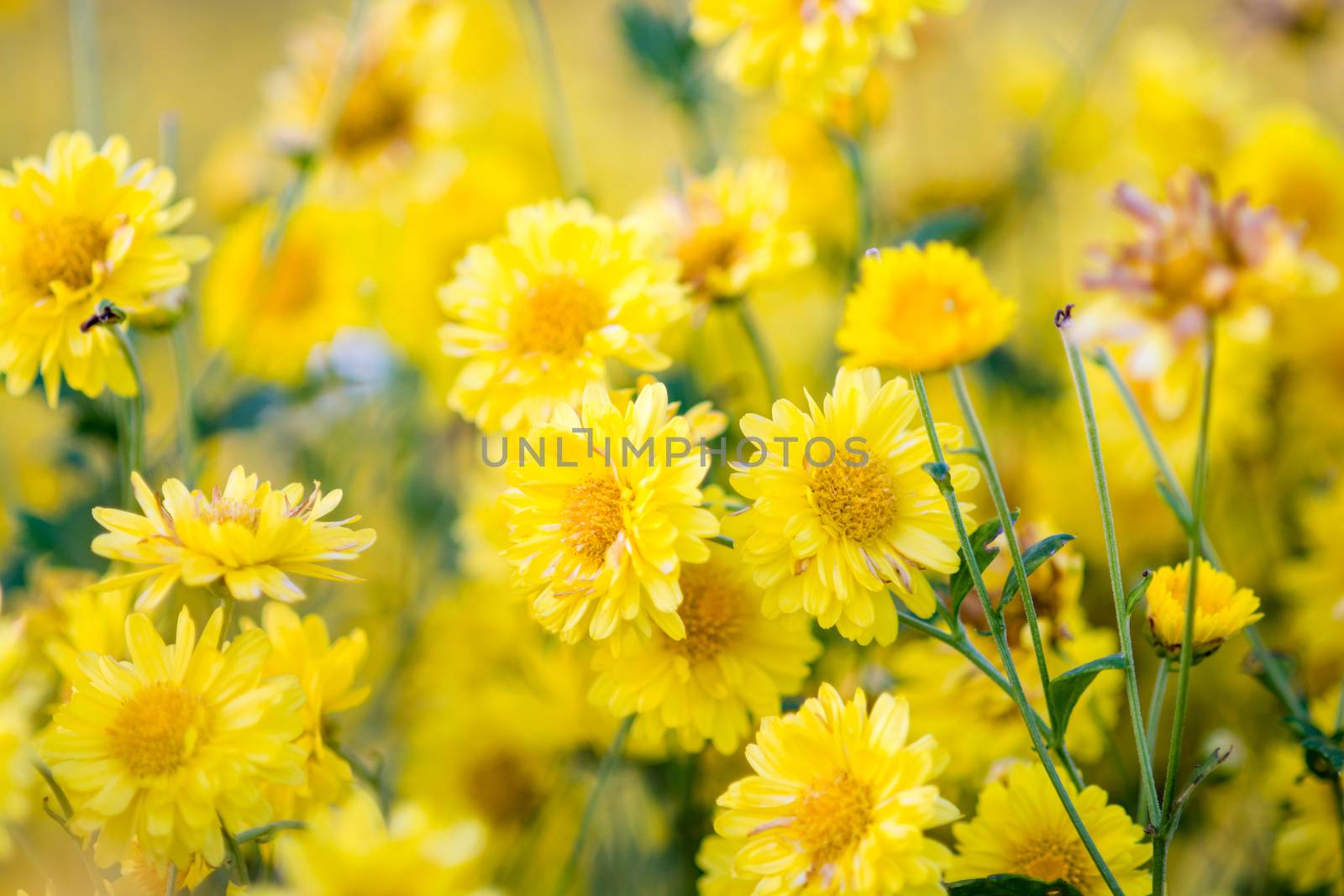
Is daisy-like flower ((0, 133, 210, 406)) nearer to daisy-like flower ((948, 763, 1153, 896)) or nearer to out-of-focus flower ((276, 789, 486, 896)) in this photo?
out-of-focus flower ((276, 789, 486, 896))

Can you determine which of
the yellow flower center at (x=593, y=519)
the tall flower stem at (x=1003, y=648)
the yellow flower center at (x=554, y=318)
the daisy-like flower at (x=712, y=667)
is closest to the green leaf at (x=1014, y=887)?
the tall flower stem at (x=1003, y=648)

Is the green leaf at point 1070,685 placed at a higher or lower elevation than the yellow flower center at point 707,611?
higher

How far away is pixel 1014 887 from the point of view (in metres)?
0.49

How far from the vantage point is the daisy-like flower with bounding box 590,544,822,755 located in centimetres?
56

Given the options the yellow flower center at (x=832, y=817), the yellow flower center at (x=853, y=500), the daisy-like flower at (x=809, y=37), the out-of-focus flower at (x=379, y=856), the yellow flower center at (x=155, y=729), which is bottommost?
the yellow flower center at (x=832, y=817)

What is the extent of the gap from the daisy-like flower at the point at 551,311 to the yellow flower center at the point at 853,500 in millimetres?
125

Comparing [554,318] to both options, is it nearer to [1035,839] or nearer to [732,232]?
[732,232]

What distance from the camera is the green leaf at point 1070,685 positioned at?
0.49 meters

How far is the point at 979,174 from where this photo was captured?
4.44 ft

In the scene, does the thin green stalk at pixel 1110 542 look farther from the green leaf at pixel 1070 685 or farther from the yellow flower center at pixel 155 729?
the yellow flower center at pixel 155 729

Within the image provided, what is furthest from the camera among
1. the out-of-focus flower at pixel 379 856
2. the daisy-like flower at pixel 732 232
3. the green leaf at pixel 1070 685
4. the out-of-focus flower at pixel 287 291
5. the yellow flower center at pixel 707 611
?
the out-of-focus flower at pixel 287 291

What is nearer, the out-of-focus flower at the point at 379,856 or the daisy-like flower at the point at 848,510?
the out-of-focus flower at the point at 379,856

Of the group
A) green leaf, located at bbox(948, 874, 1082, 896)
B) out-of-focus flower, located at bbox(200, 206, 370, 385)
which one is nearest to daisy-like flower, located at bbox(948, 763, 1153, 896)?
green leaf, located at bbox(948, 874, 1082, 896)

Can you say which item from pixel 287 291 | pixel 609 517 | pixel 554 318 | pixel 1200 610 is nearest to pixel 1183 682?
pixel 1200 610
